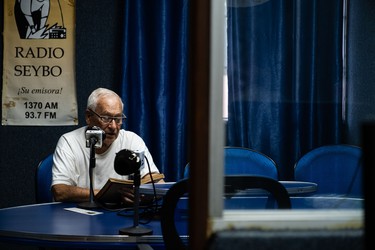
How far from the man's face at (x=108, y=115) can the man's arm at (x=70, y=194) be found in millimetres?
396

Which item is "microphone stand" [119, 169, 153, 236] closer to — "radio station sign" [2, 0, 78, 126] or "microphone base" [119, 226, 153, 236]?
"microphone base" [119, 226, 153, 236]

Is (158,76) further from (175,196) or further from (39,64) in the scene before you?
(175,196)

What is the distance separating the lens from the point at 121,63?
393cm

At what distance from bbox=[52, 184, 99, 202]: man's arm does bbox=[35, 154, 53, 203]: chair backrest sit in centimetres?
19

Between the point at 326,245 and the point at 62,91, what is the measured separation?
3.43 m

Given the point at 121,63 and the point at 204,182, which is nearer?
the point at 204,182

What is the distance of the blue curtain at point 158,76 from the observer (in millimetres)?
3842

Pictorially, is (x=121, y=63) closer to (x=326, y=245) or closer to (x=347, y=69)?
(x=347, y=69)

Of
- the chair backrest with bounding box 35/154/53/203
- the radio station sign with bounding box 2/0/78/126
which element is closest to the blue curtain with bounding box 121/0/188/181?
the radio station sign with bounding box 2/0/78/126

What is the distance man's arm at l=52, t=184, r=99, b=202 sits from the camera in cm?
269

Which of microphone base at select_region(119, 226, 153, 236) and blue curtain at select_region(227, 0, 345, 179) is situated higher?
blue curtain at select_region(227, 0, 345, 179)

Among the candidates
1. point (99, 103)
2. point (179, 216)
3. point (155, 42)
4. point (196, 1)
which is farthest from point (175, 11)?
point (196, 1)

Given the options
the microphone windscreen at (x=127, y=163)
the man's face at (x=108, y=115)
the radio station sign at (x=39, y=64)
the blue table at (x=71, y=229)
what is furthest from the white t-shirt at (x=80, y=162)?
the microphone windscreen at (x=127, y=163)

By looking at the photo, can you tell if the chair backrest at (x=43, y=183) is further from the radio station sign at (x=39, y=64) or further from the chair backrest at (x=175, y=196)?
the chair backrest at (x=175, y=196)
